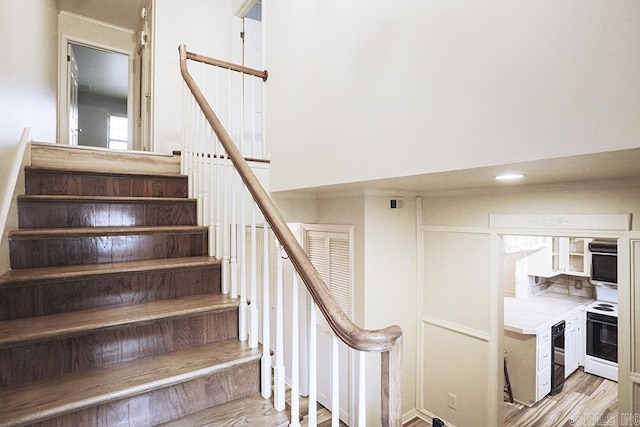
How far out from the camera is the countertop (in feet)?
12.4

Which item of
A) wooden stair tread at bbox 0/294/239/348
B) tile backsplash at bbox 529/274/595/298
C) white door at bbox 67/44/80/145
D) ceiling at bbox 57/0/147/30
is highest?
ceiling at bbox 57/0/147/30

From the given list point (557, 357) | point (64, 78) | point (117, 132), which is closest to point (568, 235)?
point (557, 357)

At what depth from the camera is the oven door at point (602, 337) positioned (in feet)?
13.8

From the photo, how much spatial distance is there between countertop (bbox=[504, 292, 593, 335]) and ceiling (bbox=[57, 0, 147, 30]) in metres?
6.11

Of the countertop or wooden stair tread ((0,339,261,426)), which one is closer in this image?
wooden stair tread ((0,339,261,426))

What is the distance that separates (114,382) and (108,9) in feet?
15.5

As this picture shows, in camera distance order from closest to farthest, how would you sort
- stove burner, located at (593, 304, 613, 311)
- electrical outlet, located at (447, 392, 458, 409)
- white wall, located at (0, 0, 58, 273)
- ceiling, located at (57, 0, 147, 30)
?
1. white wall, located at (0, 0, 58, 273)
2. electrical outlet, located at (447, 392, 458, 409)
3. ceiling, located at (57, 0, 147, 30)
4. stove burner, located at (593, 304, 613, 311)

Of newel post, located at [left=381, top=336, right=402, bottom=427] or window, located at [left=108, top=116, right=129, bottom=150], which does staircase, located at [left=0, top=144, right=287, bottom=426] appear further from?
window, located at [left=108, top=116, right=129, bottom=150]

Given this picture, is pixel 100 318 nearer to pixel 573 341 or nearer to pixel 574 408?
pixel 574 408

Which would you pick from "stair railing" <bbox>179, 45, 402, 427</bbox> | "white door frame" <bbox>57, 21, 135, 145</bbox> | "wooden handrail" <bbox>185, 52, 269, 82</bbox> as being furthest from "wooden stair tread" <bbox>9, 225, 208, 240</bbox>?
"white door frame" <bbox>57, 21, 135, 145</bbox>

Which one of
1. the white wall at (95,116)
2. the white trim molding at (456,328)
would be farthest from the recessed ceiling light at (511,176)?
the white wall at (95,116)

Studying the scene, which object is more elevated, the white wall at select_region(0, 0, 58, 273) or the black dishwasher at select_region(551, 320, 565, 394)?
the white wall at select_region(0, 0, 58, 273)

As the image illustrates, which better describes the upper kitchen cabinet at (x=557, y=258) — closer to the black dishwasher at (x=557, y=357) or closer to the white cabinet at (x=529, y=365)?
the black dishwasher at (x=557, y=357)

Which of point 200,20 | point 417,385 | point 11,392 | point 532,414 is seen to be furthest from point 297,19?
point 532,414
